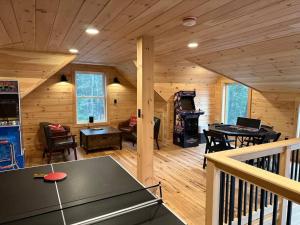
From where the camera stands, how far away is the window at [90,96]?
6055 millimetres

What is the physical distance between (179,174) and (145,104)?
1.88 meters

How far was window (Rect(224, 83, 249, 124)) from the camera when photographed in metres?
5.97

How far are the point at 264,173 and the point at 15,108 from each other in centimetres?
391

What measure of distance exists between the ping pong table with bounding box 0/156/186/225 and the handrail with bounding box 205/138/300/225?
0.49m

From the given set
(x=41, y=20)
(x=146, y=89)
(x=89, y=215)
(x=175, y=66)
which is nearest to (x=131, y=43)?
(x=146, y=89)

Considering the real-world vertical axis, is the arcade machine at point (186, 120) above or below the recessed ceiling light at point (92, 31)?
below

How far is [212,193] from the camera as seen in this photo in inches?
63.7

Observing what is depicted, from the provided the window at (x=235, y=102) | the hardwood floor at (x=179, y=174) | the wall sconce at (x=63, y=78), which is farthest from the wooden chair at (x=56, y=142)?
the window at (x=235, y=102)

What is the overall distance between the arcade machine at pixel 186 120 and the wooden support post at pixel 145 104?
2.94 m

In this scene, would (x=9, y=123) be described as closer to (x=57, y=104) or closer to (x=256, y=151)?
(x=57, y=104)

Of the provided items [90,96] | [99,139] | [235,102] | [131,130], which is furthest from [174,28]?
[235,102]

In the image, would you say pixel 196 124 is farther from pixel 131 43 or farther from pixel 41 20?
pixel 41 20

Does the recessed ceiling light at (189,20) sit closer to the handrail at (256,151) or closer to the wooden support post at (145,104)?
the wooden support post at (145,104)

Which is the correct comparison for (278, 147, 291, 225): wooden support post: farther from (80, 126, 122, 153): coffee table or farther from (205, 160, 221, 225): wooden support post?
(80, 126, 122, 153): coffee table
